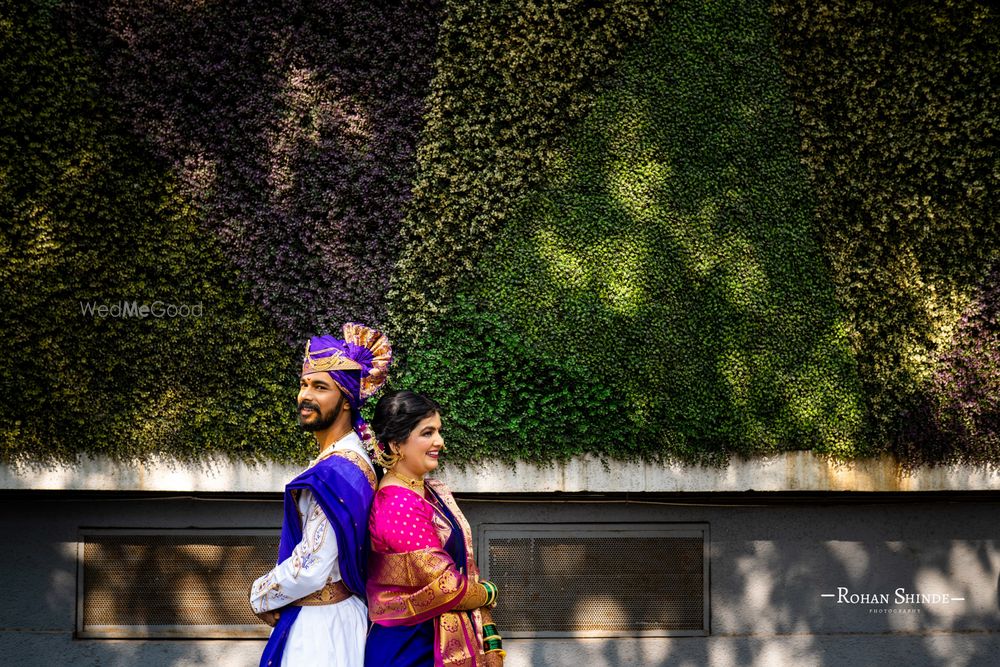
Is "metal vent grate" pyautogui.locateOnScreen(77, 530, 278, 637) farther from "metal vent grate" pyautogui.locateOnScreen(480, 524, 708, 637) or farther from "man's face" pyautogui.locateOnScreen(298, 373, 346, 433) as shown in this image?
"man's face" pyautogui.locateOnScreen(298, 373, 346, 433)

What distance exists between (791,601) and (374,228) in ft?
11.5

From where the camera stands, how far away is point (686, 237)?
18.7 ft

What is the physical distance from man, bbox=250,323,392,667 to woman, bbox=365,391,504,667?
0.26ft

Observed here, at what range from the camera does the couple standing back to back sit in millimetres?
3320

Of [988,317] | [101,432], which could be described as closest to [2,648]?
[101,432]

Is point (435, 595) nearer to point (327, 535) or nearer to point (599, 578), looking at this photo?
point (327, 535)

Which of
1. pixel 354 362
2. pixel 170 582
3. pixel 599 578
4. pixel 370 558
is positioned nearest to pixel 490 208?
pixel 354 362

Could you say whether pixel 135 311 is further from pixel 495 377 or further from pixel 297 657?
pixel 297 657

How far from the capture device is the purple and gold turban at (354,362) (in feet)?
11.6

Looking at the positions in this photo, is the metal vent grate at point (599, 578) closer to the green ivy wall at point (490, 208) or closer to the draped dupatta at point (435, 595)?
the green ivy wall at point (490, 208)

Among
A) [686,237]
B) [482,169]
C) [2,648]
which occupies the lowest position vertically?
[2,648]

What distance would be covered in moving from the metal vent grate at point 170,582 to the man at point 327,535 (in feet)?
8.50

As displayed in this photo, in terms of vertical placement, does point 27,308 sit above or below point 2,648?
above

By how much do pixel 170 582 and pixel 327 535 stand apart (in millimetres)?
3133
